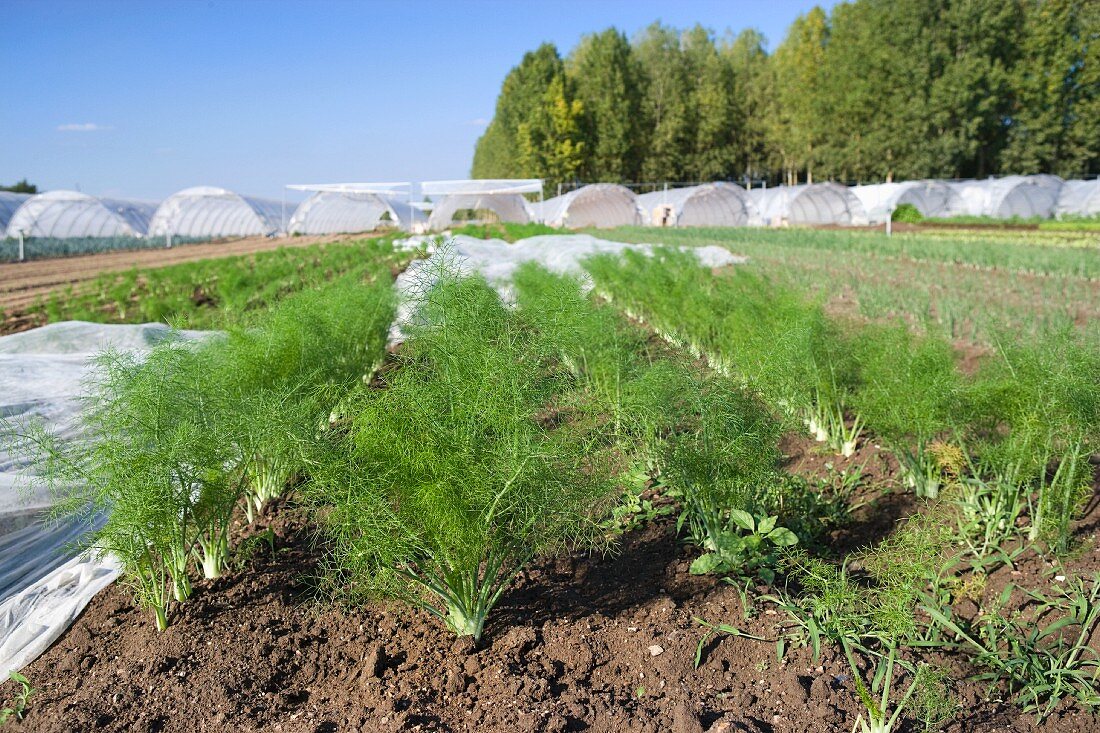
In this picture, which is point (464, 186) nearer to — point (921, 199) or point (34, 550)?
point (921, 199)

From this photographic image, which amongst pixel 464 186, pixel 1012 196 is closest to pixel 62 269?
pixel 464 186

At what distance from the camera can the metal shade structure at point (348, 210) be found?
31453 millimetres

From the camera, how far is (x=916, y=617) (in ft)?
9.18

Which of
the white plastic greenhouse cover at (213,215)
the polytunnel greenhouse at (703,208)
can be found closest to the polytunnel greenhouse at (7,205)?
the white plastic greenhouse cover at (213,215)

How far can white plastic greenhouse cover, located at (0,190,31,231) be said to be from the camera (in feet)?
89.6

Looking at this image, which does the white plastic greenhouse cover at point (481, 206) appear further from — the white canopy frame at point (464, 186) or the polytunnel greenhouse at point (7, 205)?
the polytunnel greenhouse at point (7, 205)

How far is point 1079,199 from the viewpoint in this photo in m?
27.9

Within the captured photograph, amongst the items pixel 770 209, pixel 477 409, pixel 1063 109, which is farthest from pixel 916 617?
pixel 1063 109

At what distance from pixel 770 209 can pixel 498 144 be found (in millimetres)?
29759

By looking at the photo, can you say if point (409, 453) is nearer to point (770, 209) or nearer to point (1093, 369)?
point (1093, 369)

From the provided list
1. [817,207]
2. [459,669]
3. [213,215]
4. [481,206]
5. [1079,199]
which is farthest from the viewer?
[481,206]

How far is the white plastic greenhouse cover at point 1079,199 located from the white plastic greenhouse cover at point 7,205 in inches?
1531

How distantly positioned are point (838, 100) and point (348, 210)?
24425 millimetres

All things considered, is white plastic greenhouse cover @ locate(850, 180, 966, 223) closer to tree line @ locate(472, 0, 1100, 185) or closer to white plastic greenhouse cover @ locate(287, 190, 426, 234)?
tree line @ locate(472, 0, 1100, 185)
